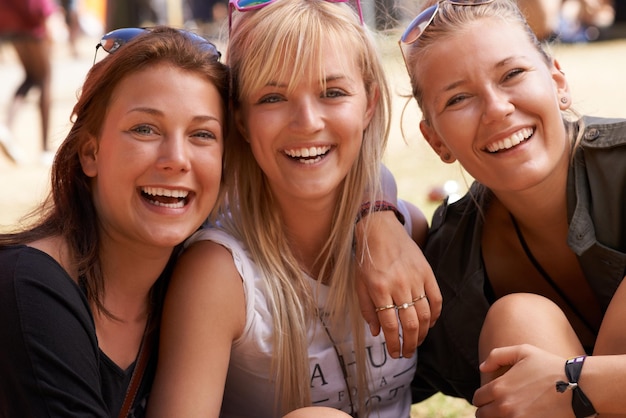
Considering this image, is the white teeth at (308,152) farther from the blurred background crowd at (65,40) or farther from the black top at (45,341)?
the black top at (45,341)

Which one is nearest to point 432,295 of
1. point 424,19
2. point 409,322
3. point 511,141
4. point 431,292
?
point 431,292

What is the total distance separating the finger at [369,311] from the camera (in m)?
2.66

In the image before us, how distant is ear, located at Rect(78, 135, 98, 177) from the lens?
2.53 m

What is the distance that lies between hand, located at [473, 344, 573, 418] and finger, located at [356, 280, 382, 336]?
0.36 metres

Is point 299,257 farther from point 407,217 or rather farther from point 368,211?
point 407,217

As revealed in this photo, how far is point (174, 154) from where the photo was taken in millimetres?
2434

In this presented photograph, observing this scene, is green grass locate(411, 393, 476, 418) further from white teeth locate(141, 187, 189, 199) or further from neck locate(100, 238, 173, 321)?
white teeth locate(141, 187, 189, 199)

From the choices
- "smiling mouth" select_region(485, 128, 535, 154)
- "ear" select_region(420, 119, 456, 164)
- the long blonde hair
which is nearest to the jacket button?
"smiling mouth" select_region(485, 128, 535, 154)

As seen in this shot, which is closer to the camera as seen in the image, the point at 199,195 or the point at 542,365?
the point at 542,365

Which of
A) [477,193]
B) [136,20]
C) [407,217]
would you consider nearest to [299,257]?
[407,217]

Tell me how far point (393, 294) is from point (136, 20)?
725 centimetres

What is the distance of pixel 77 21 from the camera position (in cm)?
2077

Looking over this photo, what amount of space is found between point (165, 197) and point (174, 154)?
18cm

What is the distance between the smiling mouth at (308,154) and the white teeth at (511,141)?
51 centimetres
